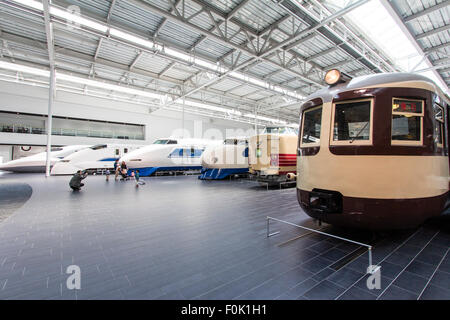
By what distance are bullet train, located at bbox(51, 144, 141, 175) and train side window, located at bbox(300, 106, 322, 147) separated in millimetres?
14491

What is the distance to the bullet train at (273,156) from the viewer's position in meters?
8.09

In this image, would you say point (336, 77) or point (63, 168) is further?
point (63, 168)

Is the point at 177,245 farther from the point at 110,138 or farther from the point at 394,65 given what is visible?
the point at 110,138

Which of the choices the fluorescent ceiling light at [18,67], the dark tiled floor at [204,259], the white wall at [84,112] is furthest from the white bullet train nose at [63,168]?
the dark tiled floor at [204,259]

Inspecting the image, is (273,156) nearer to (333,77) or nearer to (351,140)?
(333,77)

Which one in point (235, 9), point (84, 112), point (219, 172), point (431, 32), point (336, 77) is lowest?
point (219, 172)

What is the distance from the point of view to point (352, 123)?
283 centimetres

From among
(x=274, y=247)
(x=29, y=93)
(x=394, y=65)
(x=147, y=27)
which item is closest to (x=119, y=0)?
(x=147, y=27)

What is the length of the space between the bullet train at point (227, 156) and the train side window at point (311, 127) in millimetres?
7251

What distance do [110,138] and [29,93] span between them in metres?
6.64

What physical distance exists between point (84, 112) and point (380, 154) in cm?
2187

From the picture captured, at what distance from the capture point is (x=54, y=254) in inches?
106

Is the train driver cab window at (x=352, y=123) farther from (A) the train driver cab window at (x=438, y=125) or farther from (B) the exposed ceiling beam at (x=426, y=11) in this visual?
(B) the exposed ceiling beam at (x=426, y=11)

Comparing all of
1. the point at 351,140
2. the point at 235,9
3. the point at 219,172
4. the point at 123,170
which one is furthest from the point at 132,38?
the point at 351,140
